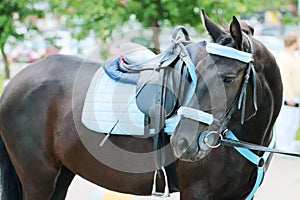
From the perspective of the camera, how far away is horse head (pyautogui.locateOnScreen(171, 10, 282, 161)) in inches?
130

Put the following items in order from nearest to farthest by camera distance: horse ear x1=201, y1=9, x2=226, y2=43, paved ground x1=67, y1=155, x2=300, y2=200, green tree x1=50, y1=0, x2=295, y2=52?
horse ear x1=201, y1=9, x2=226, y2=43, paved ground x1=67, y1=155, x2=300, y2=200, green tree x1=50, y1=0, x2=295, y2=52

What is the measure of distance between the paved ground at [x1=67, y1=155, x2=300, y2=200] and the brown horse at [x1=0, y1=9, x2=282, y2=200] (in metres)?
1.34

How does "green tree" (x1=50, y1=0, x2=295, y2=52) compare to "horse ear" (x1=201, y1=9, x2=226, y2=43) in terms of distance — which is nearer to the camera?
"horse ear" (x1=201, y1=9, x2=226, y2=43)

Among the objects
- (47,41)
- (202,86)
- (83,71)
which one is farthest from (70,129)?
(47,41)

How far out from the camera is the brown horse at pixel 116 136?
132 inches

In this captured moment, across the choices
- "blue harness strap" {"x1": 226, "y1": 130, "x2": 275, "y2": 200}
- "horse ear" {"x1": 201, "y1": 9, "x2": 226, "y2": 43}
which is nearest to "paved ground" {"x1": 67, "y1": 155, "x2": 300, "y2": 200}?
"blue harness strap" {"x1": 226, "y1": 130, "x2": 275, "y2": 200}

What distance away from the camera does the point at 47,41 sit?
37.8ft

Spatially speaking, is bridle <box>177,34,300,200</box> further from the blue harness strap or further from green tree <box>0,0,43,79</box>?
green tree <box>0,0,43,79</box>

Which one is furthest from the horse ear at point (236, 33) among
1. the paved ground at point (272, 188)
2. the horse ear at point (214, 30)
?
the paved ground at point (272, 188)

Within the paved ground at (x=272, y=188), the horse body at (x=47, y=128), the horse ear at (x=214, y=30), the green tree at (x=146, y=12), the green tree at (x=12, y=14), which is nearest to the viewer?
the horse ear at (x=214, y=30)

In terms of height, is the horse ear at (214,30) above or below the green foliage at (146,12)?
above

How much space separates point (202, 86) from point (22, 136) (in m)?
1.76

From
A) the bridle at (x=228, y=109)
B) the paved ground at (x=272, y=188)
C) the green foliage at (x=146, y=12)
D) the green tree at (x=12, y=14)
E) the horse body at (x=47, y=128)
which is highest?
the bridle at (x=228, y=109)

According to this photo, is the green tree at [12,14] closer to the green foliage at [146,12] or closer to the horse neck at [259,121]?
the green foliage at [146,12]
